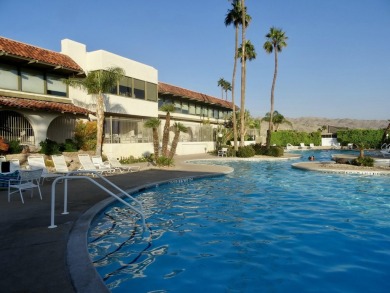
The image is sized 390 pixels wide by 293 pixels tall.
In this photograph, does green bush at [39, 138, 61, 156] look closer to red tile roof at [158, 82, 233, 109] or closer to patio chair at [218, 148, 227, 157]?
red tile roof at [158, 82, 233, 109]

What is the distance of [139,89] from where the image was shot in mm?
24312

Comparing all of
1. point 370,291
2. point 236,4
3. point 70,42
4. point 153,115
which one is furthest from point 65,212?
point 236,4

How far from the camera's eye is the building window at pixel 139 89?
2395cm

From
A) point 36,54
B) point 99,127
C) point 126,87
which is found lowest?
point 99,127

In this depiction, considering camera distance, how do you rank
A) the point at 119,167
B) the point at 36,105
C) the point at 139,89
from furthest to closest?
the point at 139,89
the point at 36,105
the point at 119,167

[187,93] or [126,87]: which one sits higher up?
[187,93]

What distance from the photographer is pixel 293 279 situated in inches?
184

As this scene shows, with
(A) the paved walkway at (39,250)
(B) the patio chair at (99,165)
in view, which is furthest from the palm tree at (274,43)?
(A) the paved walkway at (39,250)

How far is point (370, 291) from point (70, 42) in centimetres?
2229

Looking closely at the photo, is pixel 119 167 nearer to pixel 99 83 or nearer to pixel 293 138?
pixel 99 83

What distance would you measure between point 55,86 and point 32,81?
154cm

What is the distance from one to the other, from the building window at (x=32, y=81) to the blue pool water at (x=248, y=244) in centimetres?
1214

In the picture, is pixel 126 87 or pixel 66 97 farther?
pixel 126 87

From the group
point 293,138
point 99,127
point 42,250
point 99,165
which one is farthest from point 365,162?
point 293,138
